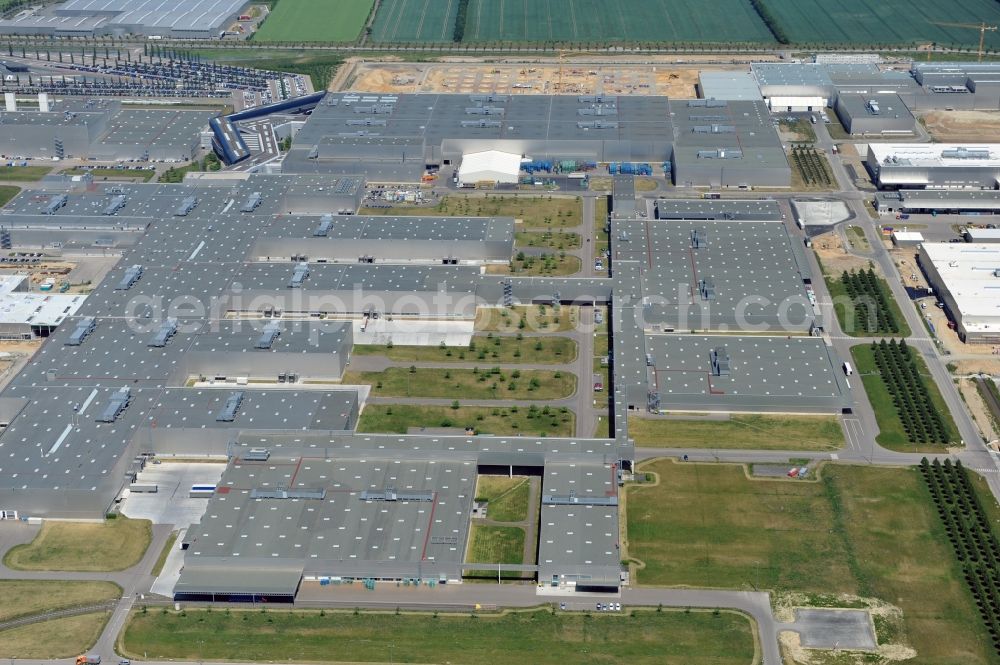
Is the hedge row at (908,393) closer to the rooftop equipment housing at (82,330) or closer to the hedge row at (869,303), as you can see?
the hedge row at (869,303)

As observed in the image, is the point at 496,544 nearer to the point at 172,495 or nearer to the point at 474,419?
the point at 474,419

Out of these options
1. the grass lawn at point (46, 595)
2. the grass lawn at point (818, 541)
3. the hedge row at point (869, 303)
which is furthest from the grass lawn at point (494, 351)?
the grass lawn at point (46, 595)

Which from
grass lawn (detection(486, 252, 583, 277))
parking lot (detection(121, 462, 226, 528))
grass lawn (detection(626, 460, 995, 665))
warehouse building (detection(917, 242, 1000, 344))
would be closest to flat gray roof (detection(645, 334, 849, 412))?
grass lawn (detection(626, 460, 995, 665))

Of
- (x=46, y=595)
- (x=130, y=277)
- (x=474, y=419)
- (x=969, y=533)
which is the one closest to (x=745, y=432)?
(x=969, y=533)

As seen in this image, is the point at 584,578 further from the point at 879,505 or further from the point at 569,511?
the point at 879,505

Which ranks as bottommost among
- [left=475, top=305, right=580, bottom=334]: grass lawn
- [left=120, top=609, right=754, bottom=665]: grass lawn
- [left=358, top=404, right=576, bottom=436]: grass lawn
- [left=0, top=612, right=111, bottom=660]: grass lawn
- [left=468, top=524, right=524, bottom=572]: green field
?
[left=0, top=612, right=111, bottom=660]: grass lawn

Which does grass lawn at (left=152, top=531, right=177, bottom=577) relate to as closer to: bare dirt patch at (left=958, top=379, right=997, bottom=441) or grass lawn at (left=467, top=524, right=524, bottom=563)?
grass lawn at (left=467, top=524, right=524, bottom=563)
